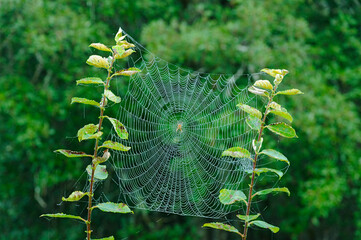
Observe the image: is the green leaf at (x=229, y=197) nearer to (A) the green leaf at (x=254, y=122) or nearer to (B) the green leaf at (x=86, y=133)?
(A) the green leaf at (x=254, y=122)

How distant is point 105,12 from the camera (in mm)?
7559

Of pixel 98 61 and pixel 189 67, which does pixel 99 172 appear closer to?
pixel 98 61

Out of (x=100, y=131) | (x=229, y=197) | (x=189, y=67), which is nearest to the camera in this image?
(x=100, y=131)

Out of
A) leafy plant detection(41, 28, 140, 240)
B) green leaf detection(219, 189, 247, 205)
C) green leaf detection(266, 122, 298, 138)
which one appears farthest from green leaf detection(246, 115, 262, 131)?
leafy plant detection(41, 28, 140, 240)

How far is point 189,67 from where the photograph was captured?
6926 millimetres

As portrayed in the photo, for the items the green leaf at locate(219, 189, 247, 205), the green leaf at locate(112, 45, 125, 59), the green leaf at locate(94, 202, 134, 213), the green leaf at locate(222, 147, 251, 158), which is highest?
the green leaf at locate(112, 45, 125, 59)

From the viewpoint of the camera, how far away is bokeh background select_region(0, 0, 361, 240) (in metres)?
6.80

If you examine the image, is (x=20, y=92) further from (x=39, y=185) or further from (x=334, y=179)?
(x=334, y=179)

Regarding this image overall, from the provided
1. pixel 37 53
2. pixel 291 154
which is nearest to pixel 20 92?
pixel 37 53

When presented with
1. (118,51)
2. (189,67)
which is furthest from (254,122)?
(189,67)

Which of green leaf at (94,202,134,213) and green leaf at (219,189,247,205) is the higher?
green leaf at (219,189,247,205)

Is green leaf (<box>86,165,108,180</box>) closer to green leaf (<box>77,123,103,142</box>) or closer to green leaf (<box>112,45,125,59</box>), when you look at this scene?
green leaf (<box>77,123,103,142</box>)

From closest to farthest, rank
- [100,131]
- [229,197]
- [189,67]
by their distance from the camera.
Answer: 1. [100,131]
2. [229,197]
3. [189,67]

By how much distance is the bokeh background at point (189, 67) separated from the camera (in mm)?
6801
